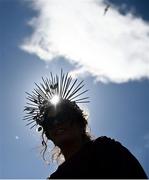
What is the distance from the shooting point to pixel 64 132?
218 inches

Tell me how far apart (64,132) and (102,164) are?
1188 millimetres

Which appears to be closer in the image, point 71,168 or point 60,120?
point 71,168

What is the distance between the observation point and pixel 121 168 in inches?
172

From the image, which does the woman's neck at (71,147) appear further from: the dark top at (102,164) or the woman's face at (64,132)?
the dark top at (102,164)

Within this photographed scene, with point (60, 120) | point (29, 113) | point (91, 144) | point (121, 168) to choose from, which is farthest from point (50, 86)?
point (121, 168)

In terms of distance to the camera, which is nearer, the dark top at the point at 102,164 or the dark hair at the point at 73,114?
the dark top at the point at 102,164

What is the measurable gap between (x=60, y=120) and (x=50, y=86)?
1.40 meters

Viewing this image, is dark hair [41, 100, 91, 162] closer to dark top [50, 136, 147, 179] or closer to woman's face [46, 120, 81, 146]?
woman's face [46, 120, 81, 146]

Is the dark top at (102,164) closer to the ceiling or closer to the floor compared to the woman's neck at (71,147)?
closer to the floor

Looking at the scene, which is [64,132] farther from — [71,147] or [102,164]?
[102,164]

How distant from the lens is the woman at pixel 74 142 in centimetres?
443

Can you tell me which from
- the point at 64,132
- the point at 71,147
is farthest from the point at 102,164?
the point at 64,132

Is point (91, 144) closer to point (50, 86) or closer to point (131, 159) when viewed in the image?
point (131, 159)

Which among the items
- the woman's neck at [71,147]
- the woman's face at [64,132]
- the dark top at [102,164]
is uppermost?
the woman's face at [64,132]
